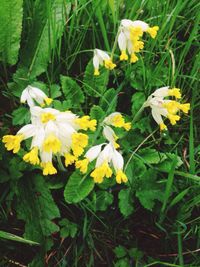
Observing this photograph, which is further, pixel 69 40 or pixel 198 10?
pixel 198 10

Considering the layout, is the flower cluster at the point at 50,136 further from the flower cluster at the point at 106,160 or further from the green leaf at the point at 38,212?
the green leaf at the point at 38,212

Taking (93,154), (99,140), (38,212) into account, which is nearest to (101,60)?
(99,140)

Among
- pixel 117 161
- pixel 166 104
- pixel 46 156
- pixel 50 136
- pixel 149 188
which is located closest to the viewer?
pixel 50 136

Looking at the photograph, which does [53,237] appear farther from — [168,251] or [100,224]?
[168,251]

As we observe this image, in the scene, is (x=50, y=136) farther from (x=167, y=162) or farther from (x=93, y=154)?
(x=167, y=162)

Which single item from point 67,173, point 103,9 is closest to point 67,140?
point 67,173
